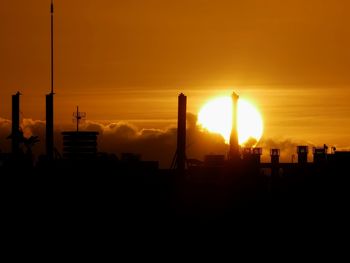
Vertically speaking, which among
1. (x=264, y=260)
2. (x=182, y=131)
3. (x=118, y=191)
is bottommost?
(x=264, y=260)

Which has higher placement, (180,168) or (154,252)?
(180,168)

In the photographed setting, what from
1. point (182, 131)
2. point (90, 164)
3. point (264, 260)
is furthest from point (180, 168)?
point (264, 260)

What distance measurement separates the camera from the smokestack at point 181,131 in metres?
91.5

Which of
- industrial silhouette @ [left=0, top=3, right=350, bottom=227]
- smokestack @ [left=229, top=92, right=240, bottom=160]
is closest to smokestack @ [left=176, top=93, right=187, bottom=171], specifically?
industrial silhouette @ [left=0, top=3, right=350, bottom=227]

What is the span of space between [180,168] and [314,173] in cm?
1932

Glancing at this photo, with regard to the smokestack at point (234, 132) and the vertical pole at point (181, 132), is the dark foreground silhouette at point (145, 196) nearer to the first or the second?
the vertical pole at point (181, 132)

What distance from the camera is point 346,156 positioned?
9862cm

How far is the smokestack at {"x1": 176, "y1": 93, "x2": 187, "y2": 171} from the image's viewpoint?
91500 mm

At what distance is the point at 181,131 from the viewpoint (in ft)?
304

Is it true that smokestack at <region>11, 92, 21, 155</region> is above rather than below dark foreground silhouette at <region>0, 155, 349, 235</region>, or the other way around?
above

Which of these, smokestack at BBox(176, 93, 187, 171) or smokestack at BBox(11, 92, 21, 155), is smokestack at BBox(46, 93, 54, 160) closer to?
smokestack at BBox(11, 92, 21, 155)

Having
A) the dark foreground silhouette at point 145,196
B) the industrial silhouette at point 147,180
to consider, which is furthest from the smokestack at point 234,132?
the dark foreground silhouette at point 145,196

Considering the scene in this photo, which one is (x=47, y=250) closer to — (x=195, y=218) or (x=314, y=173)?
(x=195, y=218)

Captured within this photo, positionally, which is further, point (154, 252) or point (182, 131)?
point (182, 131)
